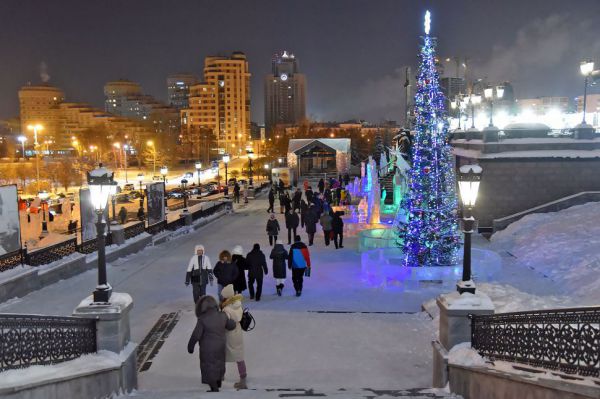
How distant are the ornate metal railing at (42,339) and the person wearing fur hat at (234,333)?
1.64 meters

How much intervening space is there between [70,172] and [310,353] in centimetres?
7294

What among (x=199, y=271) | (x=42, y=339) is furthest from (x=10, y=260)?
(x=42, y=339)

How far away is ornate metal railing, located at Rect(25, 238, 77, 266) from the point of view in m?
14.4

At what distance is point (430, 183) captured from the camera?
14.4 metres

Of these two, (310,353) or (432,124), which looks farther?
(432,124)

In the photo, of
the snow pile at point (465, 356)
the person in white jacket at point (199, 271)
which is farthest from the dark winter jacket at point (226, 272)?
the snow pile at point (465, 356)

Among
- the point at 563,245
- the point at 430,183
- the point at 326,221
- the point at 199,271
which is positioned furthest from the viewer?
the point at 326,221

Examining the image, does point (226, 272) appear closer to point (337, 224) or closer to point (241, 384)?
point (241, 384)

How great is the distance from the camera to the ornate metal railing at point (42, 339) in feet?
18.8

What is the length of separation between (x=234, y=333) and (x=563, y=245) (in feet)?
39.2

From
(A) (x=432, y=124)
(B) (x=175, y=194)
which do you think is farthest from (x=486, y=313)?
(B) (x=175, y=194)

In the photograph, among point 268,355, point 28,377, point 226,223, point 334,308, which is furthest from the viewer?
point 226,223

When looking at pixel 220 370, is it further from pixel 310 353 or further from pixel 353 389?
pixel 310 353

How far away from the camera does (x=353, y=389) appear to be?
25.5ft
